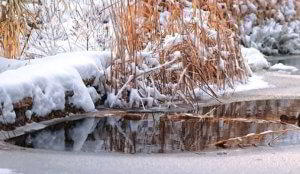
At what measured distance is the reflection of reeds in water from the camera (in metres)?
4.92

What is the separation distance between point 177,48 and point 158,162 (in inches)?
89.7

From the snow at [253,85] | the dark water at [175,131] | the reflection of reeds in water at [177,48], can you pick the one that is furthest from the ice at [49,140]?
the snow at [253,85]

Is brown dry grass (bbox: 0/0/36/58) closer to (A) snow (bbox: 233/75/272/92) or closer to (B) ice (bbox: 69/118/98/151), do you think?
(B) ice (bbox: 69/118/98/151)

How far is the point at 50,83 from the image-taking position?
4.26 meters

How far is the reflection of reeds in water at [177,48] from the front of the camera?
4922 mm

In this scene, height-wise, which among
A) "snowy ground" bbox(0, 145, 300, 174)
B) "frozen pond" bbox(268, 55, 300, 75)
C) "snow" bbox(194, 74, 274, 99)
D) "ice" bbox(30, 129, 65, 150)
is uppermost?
"frozen pond" bbox(268, 55, 300, 75)

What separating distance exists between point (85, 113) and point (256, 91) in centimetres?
181

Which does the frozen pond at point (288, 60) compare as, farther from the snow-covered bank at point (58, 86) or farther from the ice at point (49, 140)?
the ice at point (49, 140)

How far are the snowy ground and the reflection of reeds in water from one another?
1690 millimetres

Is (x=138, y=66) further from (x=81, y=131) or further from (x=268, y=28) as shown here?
(x=268, y=28)

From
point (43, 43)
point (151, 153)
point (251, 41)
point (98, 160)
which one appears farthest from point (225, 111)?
point (251, 41)

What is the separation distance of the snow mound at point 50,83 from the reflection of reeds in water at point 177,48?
275 mm

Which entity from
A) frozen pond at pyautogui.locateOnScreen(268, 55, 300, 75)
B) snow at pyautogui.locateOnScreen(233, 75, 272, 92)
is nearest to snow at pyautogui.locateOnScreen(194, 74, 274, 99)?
snow at pyautogui.locateOnScreen(233, 75, 272, 92)

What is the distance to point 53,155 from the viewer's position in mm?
3156
